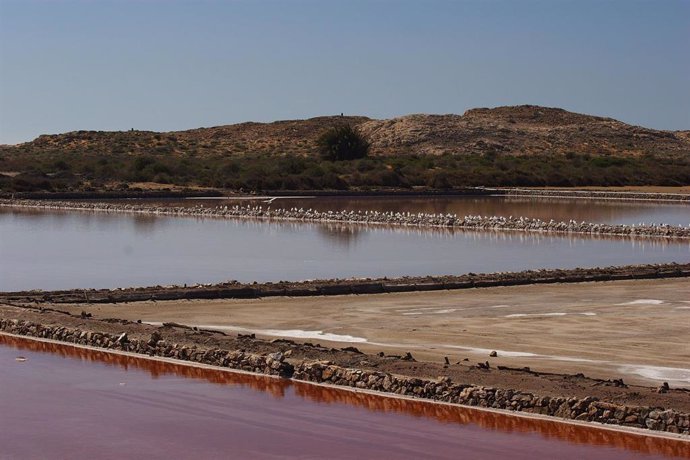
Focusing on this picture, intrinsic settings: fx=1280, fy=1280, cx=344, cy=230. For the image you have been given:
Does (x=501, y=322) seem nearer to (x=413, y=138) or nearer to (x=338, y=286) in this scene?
(x=338, y=286)

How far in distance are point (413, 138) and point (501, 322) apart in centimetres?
10373

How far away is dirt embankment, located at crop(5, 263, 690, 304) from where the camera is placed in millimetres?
22156

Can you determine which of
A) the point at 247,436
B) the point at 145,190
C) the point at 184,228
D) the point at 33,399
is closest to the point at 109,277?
the point at 33,399

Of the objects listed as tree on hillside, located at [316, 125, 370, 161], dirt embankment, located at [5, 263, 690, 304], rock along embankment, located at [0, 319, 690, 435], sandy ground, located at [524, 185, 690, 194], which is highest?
tree on hillside, located at [316, 125, 370, 161]

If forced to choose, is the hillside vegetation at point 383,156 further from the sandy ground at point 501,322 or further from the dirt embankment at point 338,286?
the sandy ground at point 501,322

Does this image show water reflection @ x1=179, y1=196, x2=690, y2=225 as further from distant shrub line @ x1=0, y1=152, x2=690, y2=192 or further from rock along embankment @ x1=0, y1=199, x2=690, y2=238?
distant shrub line @ x1=0, y1=152, x2=690, y2=192

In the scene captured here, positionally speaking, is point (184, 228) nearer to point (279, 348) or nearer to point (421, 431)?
point (279, 348)

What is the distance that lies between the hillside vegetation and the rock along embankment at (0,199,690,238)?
1289 centimetres

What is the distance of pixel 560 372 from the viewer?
15.4m

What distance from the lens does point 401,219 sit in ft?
159

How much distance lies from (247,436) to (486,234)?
3068cm

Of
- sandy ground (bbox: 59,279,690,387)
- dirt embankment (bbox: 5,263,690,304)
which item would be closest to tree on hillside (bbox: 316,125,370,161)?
dirt embankment (bbox: 5,263,690,304)

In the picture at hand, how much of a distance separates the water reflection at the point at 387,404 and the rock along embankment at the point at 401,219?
2817 cm

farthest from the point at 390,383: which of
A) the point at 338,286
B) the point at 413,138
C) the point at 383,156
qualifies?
the point at 413,138
